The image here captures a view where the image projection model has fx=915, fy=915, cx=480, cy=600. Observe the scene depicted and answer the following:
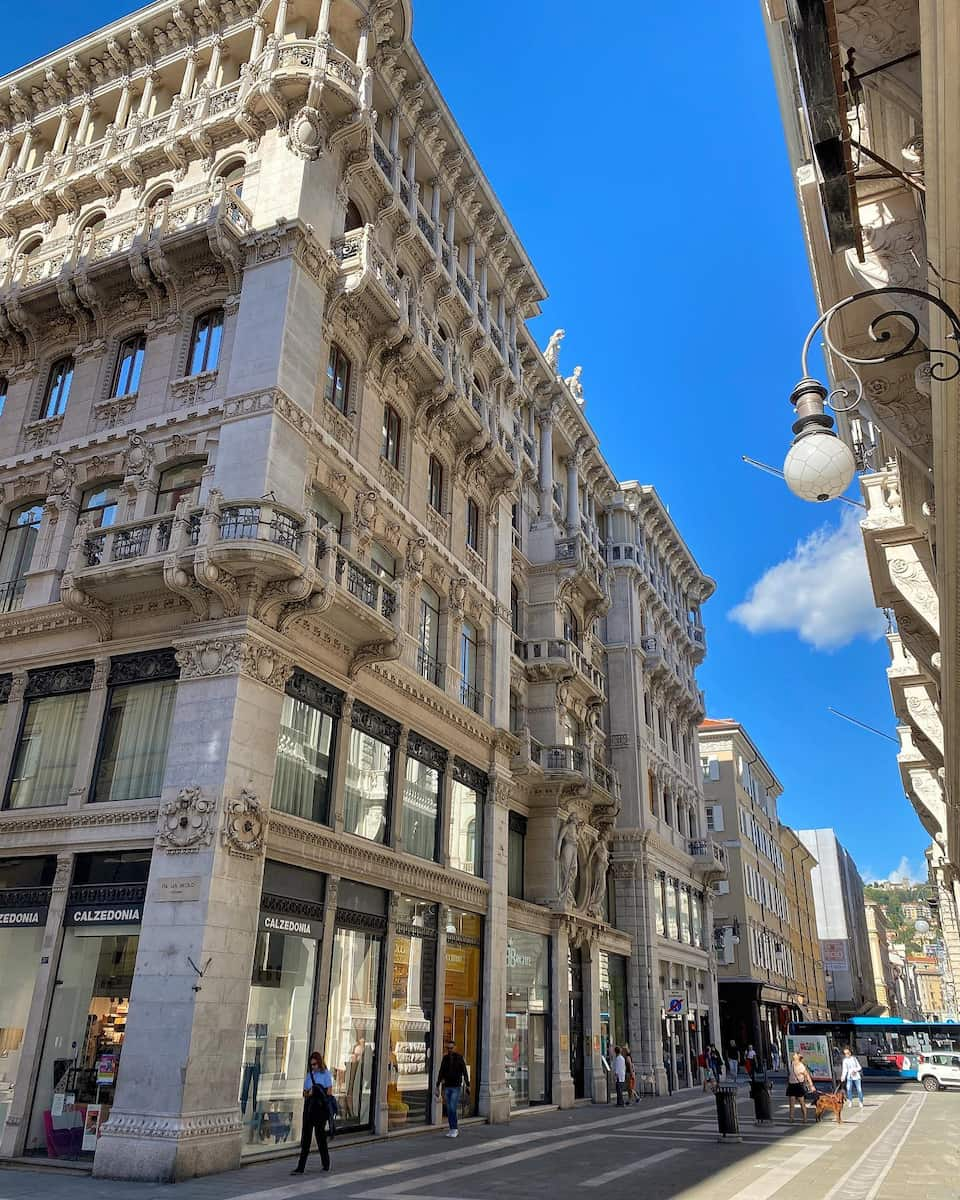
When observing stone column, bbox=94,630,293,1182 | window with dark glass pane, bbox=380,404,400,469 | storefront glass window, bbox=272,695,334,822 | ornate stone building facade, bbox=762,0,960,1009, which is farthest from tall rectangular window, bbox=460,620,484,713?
ornate stone building facade, bbox=762,0,960,1009

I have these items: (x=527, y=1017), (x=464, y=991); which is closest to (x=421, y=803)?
(x=464, y=991)

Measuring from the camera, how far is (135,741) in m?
18.6

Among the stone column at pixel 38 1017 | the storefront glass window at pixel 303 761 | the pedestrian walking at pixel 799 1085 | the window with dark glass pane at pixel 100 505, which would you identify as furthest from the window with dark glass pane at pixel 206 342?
the pedestrian walking at pixel 799 1085

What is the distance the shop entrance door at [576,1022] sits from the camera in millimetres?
33438

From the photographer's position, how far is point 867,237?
10156 millimetres

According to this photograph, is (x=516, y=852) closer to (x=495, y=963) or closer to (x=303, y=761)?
(x=495, y=963)

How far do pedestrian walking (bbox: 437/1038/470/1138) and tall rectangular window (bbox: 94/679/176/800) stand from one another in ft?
32.6

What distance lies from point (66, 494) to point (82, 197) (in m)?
10.8

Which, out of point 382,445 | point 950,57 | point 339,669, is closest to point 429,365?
point 382,445

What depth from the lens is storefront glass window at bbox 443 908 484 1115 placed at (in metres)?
24.1

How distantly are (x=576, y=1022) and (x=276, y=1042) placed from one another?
19.7m

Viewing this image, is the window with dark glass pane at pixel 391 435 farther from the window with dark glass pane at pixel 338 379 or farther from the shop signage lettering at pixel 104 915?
the shop signage lettering at pixel 104 915

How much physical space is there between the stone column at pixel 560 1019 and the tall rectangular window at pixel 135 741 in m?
17.8

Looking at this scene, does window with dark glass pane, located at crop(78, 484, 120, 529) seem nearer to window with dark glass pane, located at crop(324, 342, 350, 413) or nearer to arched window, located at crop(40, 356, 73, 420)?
arched window, located at crop(40, 356, 73, 420)
